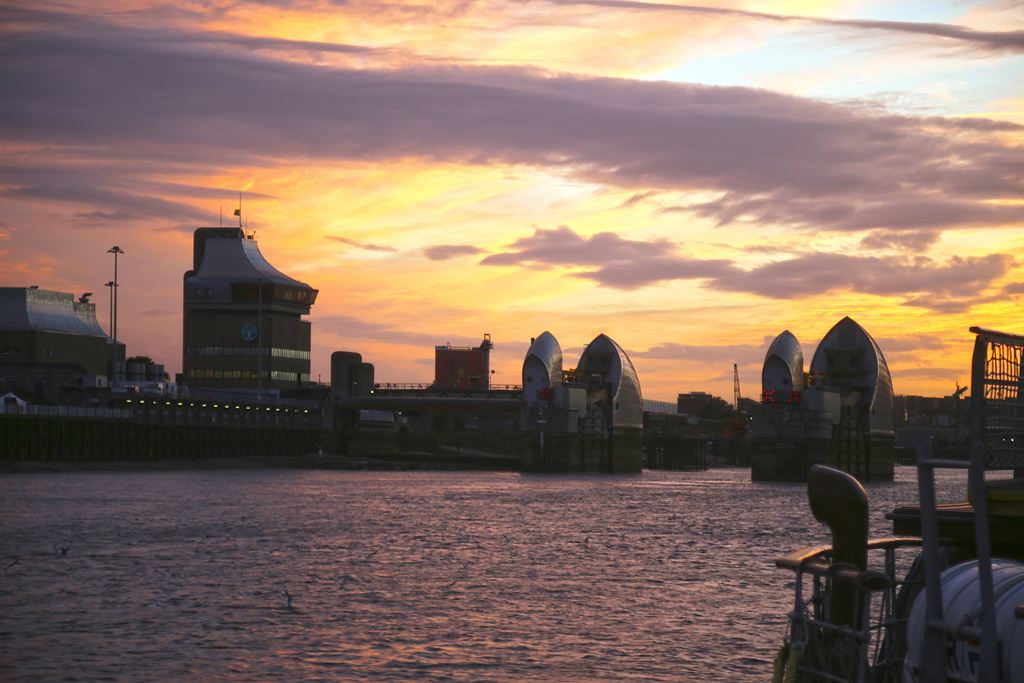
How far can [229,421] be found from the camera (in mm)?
107062

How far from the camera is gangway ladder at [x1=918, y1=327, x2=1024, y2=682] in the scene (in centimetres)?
873

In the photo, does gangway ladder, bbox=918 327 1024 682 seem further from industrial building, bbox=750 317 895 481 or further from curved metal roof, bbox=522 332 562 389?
curved metal roof, bbox=522 332 562 389

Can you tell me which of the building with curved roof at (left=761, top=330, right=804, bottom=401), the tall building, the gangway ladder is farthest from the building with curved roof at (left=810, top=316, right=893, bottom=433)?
the gangway ladder

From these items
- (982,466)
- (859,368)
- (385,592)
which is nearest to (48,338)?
(859,368)

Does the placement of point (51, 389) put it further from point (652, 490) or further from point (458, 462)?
point (652, 490)

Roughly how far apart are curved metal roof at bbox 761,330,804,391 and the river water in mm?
57314

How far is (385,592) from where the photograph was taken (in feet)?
80.9

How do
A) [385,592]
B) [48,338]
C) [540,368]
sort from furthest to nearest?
[48,338] → [540,368] → [385,592]

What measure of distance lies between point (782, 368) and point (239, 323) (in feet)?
271

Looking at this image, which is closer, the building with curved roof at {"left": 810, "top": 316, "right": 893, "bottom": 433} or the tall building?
the building with curved roof at {"left": 810, "top": 316, "right": 893, "bottom": 433}

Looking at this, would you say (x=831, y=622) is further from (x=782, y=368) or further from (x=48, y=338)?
(x=48, y=338)

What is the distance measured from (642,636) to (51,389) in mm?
107746

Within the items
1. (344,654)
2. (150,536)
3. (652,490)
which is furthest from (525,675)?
(652,490)

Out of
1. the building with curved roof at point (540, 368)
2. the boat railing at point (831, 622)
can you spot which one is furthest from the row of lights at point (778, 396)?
the boat railing at point (831, 622)
